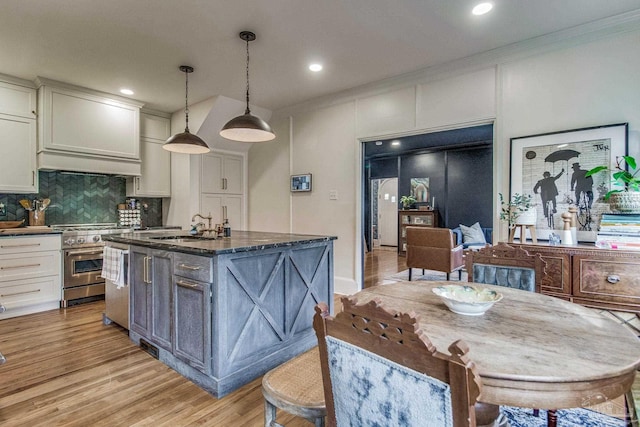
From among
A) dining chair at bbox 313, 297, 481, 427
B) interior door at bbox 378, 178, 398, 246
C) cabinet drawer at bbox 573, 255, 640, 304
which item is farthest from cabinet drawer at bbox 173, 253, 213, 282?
interior door at bbox 378, 178, 398, 246

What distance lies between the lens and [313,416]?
1196 mm

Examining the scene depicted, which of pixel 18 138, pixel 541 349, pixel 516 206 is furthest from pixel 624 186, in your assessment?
pixel 18 138

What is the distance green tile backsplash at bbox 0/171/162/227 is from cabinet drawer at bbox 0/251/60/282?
807 mm

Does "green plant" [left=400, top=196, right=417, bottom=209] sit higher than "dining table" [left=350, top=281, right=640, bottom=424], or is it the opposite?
"green plant" [left=400, top=196, right=417, bottom=209]

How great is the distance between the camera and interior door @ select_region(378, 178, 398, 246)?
9.78 metres

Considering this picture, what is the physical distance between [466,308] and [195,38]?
10.1ft

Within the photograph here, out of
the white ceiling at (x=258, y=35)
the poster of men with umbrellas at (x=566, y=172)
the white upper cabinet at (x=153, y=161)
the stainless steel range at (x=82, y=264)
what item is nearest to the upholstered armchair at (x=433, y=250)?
the poster of men with umbrellas at (x=566, y=172)

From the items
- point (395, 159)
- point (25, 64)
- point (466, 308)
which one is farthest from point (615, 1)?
point (395, 159)

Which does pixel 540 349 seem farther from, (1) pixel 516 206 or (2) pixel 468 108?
(2) pixel 468 108

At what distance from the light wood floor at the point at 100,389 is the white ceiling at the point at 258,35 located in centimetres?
272

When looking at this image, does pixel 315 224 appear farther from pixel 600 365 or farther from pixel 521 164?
pixel 600 365

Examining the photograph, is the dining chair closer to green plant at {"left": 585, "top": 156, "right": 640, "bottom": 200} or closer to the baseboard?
green plant at {"left": 585, "top": 156, "right": 640, "bottom": 200}

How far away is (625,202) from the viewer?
2354 millimetres

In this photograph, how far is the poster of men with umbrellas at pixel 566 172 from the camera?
266cm
